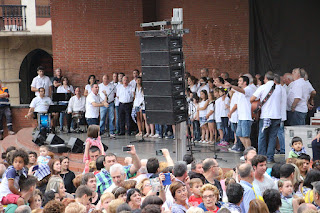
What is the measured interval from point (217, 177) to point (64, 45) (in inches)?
519

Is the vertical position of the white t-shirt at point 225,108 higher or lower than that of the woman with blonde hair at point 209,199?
higher

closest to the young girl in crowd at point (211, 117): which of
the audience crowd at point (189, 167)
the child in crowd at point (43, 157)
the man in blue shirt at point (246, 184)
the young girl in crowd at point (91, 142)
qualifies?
the audience crowd at point (189, 167)

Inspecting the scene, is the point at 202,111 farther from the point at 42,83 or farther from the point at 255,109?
the point at 42,83

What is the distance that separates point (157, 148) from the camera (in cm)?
1527

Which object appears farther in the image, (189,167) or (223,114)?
(223,114)

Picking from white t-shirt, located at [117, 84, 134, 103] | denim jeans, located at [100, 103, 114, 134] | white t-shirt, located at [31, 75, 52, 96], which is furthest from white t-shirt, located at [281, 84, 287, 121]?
white t-shirt, located at [31, 75, 52, 96]

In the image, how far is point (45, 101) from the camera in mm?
18406

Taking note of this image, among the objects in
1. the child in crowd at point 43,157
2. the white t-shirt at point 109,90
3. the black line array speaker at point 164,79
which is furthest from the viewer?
the white t-shirt at point 109,90

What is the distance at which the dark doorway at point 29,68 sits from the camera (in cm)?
3016

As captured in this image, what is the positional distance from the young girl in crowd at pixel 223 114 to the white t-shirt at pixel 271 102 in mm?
2428

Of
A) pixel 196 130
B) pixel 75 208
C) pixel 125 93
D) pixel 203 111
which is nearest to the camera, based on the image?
pixel 75 208

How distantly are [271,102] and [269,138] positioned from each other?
78cm

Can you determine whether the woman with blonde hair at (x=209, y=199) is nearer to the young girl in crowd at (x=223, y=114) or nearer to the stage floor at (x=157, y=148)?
the stage floor at (x=157, y=148)

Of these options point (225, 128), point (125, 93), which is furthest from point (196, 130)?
point (125, 93)
